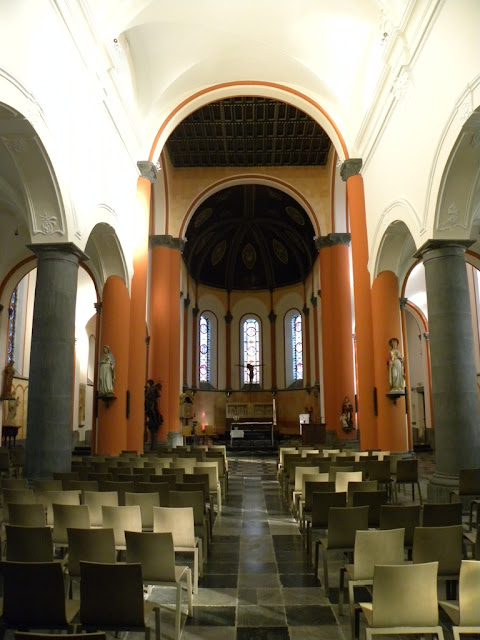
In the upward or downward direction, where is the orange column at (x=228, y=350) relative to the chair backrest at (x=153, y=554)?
upward

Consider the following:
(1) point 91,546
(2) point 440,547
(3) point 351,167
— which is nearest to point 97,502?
(1) point 91,546

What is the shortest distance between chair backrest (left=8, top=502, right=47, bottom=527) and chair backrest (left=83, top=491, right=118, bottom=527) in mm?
607

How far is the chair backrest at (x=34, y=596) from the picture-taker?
128 inches

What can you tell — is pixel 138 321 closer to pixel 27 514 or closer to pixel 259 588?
pixel 27 514

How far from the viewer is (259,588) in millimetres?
5180

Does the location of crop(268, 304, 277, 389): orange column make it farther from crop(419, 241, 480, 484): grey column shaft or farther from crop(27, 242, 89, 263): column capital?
crop(27, 242, 89, 263): column capital

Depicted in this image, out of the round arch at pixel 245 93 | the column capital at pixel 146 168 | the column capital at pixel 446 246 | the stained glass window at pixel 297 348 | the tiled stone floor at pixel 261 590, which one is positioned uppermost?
the round arch at pixel 245 93

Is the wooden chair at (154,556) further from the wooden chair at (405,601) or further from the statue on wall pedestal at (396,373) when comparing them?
the statue on wall pedestal at (396,373)

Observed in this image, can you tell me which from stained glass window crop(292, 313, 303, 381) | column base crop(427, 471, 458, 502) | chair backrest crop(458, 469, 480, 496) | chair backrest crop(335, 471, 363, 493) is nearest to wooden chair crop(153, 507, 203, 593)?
chair backrest crop(335, 471, 363, 493)

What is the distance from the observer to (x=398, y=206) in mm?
11719

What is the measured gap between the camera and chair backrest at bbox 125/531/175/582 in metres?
4.05

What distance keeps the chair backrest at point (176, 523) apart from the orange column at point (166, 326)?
14.0 m

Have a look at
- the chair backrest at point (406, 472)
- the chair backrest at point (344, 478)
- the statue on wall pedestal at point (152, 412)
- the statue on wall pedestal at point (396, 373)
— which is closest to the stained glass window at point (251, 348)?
the statue on wall pedestal at point (152, 412)

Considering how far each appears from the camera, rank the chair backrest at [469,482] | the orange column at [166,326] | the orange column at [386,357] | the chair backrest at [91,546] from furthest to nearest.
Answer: the orange column at [166,326]
the orange column at [386,357]
the chair backrest at [469,482]
the chair backrest at [91,546]
